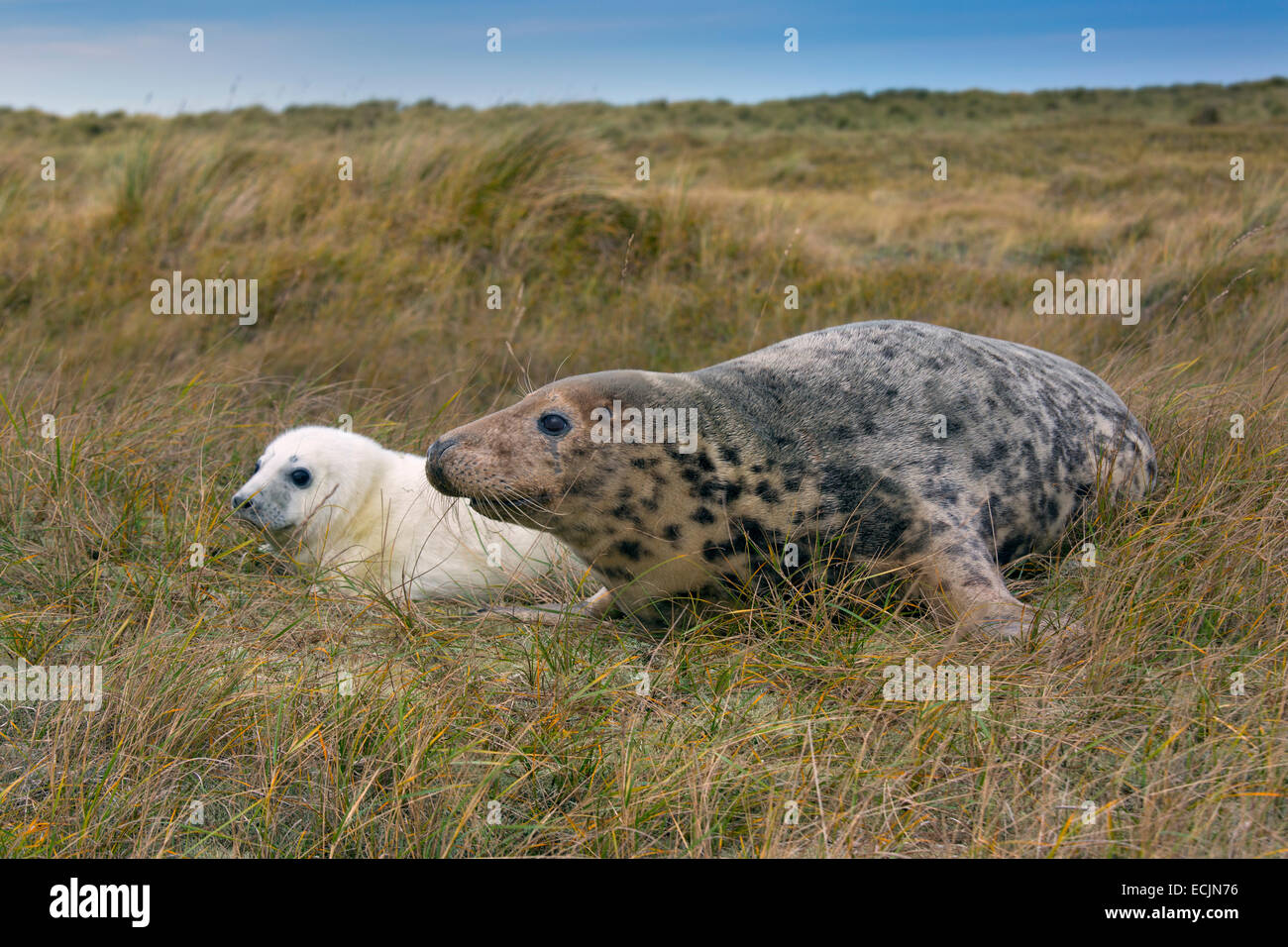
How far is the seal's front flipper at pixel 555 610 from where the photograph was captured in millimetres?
3648

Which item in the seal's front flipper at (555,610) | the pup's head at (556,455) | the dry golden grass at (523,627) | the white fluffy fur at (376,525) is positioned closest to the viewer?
the dry golden grass at (523,627)

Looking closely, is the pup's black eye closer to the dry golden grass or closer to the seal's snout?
the seal's snout

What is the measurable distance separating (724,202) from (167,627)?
7.82 metres

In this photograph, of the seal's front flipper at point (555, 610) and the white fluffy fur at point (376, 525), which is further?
the white fluffy fur at point (376, 525)

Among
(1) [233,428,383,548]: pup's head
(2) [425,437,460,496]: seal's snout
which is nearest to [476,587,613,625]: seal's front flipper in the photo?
(2) [425,437,460,496]: seal's snout

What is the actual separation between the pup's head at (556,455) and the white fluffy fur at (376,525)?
0.78 m

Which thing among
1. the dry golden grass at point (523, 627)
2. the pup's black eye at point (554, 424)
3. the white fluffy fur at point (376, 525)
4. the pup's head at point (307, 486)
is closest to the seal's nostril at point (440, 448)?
the pup's black eye at point (554, 424)

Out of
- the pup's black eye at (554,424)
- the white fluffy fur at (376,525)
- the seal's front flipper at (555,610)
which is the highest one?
the pup's black eye at (554,424)

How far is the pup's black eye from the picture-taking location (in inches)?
131

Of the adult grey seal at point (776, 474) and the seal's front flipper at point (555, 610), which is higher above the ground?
the adult grey seal at point (776, 474)

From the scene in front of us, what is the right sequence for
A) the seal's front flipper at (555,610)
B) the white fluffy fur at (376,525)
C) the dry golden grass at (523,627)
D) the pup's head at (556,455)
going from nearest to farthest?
the dry golden grass at (523,627)
the pup's head at (556,455)
the seal's front flipper at (555,610)
the white fluffy fur at (376,525)

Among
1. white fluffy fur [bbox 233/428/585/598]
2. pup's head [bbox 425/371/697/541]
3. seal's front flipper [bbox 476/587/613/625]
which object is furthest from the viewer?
white fluffy fur [bbox 233/428/585/598]

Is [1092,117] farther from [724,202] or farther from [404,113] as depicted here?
[724,202]

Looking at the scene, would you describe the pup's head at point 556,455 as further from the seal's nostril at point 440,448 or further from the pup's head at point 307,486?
the pup's head at point 307,486
